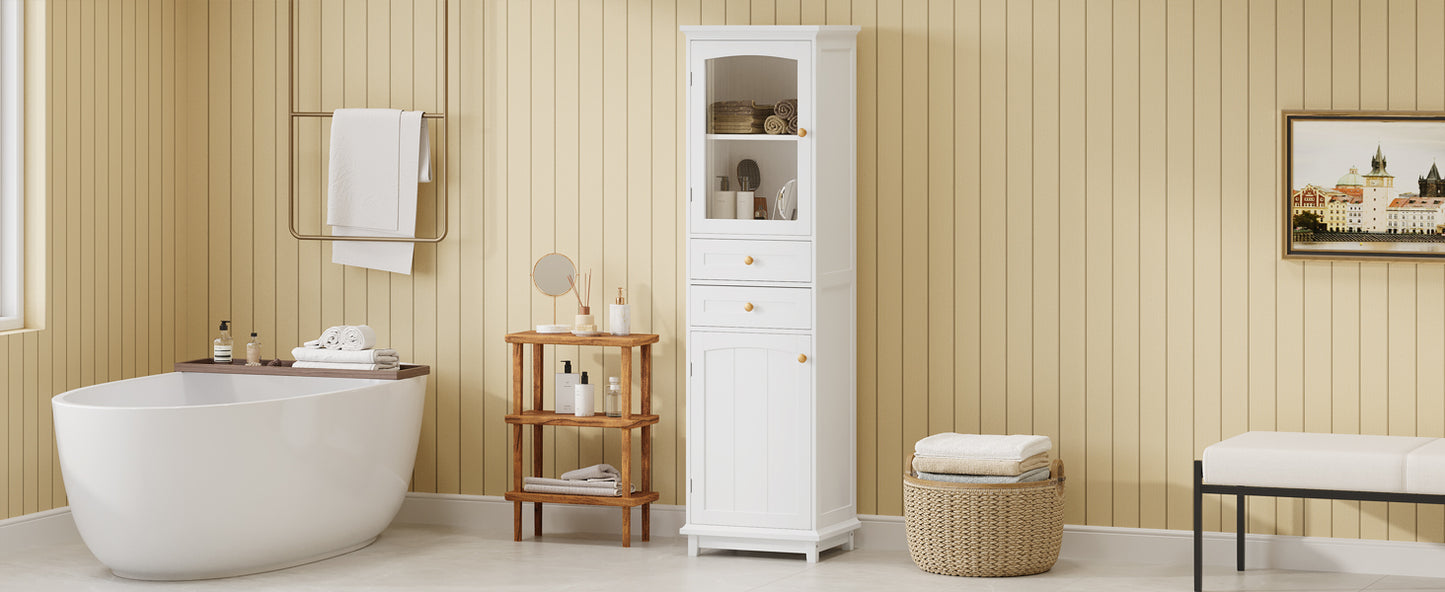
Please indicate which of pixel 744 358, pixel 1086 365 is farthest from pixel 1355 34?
pixel 744 358

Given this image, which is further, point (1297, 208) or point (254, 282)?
point (254, 282)

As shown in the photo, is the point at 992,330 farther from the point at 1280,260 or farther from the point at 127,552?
the point at 127,552

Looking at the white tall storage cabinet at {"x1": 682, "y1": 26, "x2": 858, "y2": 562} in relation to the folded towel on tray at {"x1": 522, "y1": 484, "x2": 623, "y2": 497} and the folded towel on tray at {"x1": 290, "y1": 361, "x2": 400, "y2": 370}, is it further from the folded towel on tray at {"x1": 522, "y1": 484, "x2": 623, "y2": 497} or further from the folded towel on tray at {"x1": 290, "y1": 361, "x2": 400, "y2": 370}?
the folded towel on tray at {"x1": 290, "y1": 361, "x2": 400, "y2": 370}

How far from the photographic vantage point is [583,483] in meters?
4.68

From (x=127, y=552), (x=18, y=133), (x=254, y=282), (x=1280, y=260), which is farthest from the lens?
(x=254, y=282)

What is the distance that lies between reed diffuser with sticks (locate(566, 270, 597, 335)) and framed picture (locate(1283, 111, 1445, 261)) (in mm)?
2109

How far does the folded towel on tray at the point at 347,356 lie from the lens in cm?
466

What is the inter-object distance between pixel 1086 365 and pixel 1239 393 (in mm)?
446

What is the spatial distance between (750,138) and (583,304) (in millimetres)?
853

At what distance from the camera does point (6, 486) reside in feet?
14.9

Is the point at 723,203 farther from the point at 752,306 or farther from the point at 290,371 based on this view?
the point at 290,371

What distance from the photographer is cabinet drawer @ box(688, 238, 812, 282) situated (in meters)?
4.39

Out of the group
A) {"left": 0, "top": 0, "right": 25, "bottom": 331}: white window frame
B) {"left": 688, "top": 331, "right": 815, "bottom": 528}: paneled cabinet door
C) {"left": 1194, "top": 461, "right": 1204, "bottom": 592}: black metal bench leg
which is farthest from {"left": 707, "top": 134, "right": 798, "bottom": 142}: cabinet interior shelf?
{"left": 0, "top": 0, "right": 25, "bottom": 331}: white window frame

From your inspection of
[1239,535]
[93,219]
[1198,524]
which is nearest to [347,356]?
[93,219]
